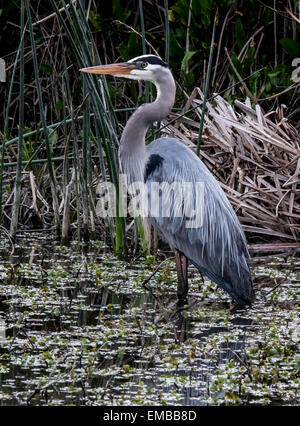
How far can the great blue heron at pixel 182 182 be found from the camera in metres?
5.29

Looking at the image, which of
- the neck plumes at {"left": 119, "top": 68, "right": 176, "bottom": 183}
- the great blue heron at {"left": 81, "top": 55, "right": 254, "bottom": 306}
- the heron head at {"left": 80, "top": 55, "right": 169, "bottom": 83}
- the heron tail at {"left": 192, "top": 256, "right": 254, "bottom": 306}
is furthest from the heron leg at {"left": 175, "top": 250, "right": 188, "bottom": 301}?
the heron head at {"left": 80, "top": 55, "right": 169, "bottom": 83}

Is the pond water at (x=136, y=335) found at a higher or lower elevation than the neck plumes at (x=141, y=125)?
lower

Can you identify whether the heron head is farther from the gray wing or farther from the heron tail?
the heron tail

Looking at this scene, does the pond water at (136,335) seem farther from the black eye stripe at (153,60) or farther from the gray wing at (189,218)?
the black eye stripe at (153,60)

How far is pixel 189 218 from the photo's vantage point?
18.3ft

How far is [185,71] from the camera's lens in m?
8.05

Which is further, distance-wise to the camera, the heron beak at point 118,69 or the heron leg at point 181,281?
the heron beak at point 118,69

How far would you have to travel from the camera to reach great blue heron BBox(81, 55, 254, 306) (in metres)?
5.29


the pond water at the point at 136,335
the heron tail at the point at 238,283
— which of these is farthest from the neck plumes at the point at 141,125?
the heron tail at the point at 238,283

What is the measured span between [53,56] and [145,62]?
3.05 m

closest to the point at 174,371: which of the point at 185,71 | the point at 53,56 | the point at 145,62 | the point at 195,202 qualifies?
the point at 195,202

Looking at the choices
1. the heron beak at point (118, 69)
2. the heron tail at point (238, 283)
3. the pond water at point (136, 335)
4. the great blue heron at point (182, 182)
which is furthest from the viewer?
the heron beak at point (118, 69)

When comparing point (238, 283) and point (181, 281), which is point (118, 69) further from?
point (238, 283)

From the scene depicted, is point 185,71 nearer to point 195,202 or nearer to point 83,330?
point 195,202
